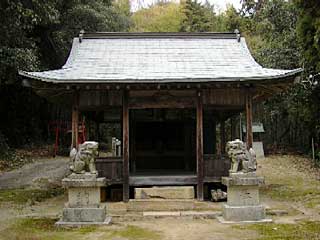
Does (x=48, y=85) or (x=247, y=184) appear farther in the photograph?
Answer: (x=48, y=85)

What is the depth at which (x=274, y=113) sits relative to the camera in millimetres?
23516

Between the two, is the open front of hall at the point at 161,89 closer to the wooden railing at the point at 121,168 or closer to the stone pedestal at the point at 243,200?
the wooden railing at the point at 121,168

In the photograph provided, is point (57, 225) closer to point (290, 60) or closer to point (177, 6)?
point (290, 60)

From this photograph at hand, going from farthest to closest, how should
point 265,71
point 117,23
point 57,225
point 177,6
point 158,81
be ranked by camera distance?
point 177,6
point 117,23
point 265,71
point 158,81
point 57,225

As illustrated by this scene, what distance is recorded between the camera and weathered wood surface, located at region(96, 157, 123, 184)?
1112 centimetres

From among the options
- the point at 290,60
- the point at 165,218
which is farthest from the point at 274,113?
the point at 165,218

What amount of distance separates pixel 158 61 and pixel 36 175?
278 inches

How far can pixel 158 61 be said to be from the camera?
12414mm

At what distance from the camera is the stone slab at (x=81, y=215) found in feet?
27.9

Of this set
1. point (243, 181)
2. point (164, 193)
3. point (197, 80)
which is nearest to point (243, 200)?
point (243, 181)

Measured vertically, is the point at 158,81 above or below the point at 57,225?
above

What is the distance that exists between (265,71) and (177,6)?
1617 inches

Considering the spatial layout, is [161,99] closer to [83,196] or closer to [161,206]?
[161,206]

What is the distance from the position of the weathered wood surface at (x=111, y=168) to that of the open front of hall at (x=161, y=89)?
26 mm
